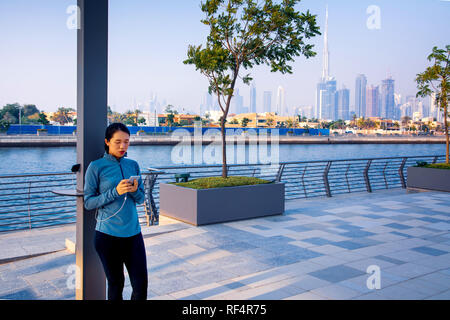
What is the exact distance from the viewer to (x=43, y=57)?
24906 millimetres

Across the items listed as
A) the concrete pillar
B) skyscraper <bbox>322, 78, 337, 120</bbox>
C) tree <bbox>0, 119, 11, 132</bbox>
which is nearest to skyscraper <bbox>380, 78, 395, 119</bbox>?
skyscraper <bbox>322, 78, 337, 120</bbox>

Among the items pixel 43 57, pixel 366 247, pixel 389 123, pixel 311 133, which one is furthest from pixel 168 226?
pixel 389 123

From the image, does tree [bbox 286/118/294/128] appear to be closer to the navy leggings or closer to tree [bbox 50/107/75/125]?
tree [bbox 50/107/75/125]

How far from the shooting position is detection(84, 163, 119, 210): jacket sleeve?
8.48ft

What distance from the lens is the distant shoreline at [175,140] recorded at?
186ft

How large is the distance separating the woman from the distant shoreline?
191 feet

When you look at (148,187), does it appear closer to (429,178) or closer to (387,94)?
(429,178)

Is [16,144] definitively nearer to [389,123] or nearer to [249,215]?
[249,215]

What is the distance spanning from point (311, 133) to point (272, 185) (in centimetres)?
8164

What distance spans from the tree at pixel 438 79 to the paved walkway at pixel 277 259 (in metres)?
5.68

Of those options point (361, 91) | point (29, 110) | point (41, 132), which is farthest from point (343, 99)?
point (29, 110)

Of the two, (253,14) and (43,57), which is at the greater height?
(43,57)

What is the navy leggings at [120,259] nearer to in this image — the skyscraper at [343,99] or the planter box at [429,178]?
the planter box at [429,178]

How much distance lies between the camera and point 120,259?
2672 millimetres
